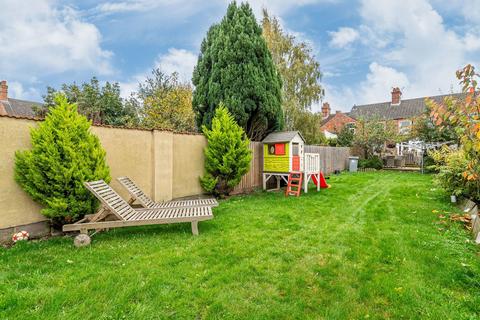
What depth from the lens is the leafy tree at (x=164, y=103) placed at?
14.9 metres

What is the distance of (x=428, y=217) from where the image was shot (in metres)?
5.83

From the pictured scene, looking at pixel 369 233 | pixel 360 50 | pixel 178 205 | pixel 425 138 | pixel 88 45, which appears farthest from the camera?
pixel 425 138

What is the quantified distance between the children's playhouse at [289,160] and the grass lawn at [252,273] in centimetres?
389

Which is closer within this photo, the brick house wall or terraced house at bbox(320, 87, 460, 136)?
terraced house at bbox(320, 87, 460, 136)

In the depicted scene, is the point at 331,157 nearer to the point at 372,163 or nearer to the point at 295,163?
the point at 372,163

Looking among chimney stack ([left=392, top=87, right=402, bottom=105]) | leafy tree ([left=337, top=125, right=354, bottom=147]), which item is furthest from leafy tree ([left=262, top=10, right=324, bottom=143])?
chimney stack ([left=392, top=87, right=402, bottom=105])

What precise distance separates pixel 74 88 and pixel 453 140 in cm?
2422

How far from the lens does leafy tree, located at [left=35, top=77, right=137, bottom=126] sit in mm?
15164

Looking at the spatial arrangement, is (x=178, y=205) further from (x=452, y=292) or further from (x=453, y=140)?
(x=453, y=140)

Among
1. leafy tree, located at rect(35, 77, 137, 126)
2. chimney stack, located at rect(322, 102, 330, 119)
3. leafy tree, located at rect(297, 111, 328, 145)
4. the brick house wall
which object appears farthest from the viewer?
chimney stack, located at rect(322, 102, 330, 119)

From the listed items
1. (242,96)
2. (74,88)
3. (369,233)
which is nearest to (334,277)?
(369,233)

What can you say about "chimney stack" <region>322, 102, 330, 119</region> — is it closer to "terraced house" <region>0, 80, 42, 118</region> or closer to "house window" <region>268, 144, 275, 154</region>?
"house window" <region>268, 144, 275, 154</region>

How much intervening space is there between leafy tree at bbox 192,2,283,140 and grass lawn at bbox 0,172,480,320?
541 cm

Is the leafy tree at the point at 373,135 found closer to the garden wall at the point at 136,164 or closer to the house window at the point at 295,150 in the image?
the house window at the point at 295,150
